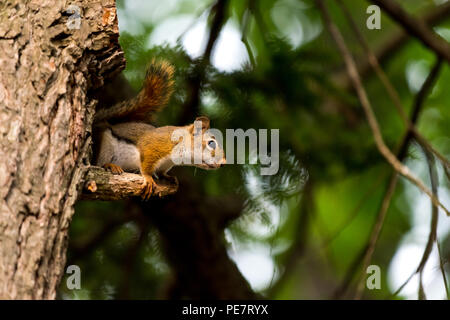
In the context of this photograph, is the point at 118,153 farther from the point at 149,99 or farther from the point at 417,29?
the point at 417,29

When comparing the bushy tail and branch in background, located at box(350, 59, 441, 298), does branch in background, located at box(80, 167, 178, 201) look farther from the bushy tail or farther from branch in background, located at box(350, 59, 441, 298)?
branch in background, located at box(350, 59, 441, 298)

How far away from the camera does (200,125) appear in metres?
1.85

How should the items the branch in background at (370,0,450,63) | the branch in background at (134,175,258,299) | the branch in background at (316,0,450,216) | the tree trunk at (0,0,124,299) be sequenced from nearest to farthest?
the tree trunk at (0,0,124,299) → the branch in background at (316,0,450,216) → the branch in background at (370,0,450,63) → the branch in background at (134,175,258,299)

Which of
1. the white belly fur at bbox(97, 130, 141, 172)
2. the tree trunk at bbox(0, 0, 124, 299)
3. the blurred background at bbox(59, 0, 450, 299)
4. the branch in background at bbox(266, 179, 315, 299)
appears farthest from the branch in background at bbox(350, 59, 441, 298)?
the tree trunk at bbox(0, 0, 124, 299)

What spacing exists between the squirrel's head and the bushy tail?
0.45ft

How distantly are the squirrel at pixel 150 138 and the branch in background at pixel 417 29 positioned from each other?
98 centimetres

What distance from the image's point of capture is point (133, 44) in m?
2.00

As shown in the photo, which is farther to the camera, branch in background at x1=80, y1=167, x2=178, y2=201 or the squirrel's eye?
the squirrel's eye

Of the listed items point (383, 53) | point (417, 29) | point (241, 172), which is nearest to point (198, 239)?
point (241, 172)

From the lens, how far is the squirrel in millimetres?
1834

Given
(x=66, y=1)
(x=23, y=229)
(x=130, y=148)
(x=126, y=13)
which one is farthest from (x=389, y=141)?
(x=23, y=229)

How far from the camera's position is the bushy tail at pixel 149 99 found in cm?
180

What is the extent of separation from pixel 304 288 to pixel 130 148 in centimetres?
239

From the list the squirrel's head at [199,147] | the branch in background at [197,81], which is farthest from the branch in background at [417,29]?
the squirrel's head at [199,147]
